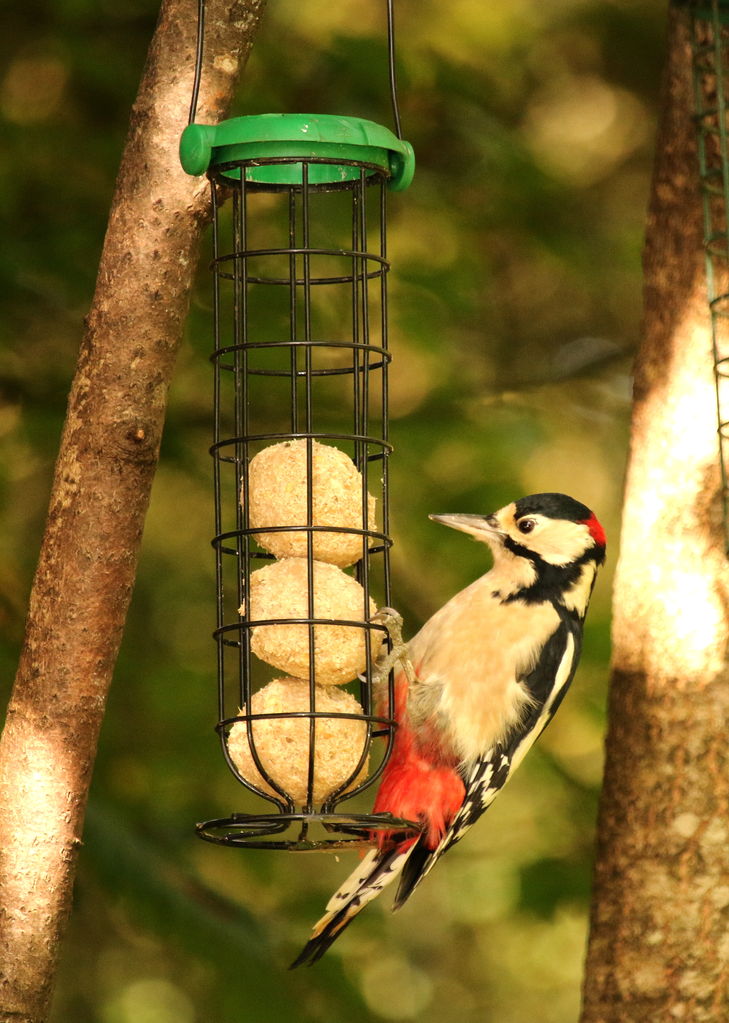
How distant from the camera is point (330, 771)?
266 cm

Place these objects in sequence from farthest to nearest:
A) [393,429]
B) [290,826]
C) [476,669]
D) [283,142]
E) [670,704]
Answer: [393,429] < [476,669] < [670,704] < [290,826] < [283,142]

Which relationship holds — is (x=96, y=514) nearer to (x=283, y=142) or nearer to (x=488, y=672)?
(x=283, y=142)

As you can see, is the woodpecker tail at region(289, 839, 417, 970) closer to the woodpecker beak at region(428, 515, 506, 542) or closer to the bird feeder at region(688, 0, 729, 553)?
the woodpecker beak at region(428, 515, 506, 542)

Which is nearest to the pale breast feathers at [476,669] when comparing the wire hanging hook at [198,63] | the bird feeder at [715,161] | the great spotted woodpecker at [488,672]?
the great spotted woodpecker at [488,672]

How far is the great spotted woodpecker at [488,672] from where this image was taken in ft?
12.1

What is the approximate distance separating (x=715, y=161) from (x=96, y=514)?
2.11 metres

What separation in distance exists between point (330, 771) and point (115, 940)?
9.87ft

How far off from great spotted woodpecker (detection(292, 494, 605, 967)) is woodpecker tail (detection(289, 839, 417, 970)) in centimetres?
8

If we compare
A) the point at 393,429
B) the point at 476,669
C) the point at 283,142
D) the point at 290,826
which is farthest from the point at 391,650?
the point at 393,429

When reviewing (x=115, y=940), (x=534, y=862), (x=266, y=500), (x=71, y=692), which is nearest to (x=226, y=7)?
(x=266, y=500)

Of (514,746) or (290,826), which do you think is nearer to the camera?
(290,826)

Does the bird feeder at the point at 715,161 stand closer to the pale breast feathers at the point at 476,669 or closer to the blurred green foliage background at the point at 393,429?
the pale breast feathers at the point at 476,669

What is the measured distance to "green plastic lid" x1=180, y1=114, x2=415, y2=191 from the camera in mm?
2447

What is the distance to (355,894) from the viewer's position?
3.36 metres
